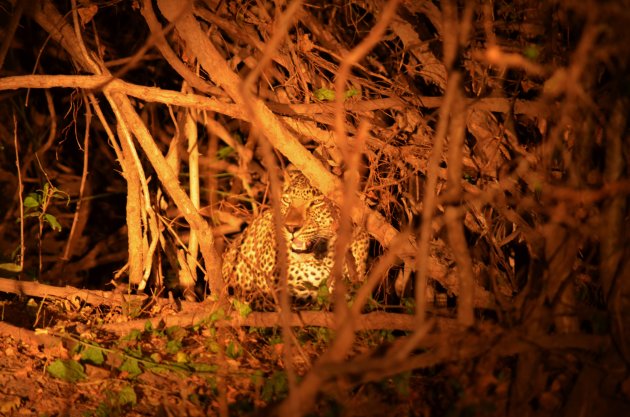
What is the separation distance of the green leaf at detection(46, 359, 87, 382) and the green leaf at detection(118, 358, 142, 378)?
0.22 metres

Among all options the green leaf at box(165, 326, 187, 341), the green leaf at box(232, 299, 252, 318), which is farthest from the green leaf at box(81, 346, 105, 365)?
the green leaf at box(232, 299, 252, 318)

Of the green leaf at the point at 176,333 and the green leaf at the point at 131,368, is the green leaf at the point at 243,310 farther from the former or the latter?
the green leaf at the point at 131,368

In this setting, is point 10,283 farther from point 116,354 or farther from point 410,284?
point 410,284

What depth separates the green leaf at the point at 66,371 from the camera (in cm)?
413

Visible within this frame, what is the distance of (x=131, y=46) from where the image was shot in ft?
23.0

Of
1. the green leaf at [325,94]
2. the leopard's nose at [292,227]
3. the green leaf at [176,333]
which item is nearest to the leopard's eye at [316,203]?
the leopard's nose at [292,227]

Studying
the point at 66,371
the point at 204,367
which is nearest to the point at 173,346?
the point at 204,367

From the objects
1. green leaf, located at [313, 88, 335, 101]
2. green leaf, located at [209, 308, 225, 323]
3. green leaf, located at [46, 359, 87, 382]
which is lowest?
green leaf, located at [46, 359, 87, 382]

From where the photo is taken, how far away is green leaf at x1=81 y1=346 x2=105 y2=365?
14.1 feet

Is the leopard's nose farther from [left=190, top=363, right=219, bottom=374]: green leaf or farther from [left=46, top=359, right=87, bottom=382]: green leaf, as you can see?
[left=46, top=359, right=87, bottom=382]: green leaf

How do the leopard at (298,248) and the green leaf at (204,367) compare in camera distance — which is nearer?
the green leaf at (204,367)

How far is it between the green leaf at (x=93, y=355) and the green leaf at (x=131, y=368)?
0.14m

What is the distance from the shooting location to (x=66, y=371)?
414 cm

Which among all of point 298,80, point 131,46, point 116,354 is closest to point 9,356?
point 116,354
